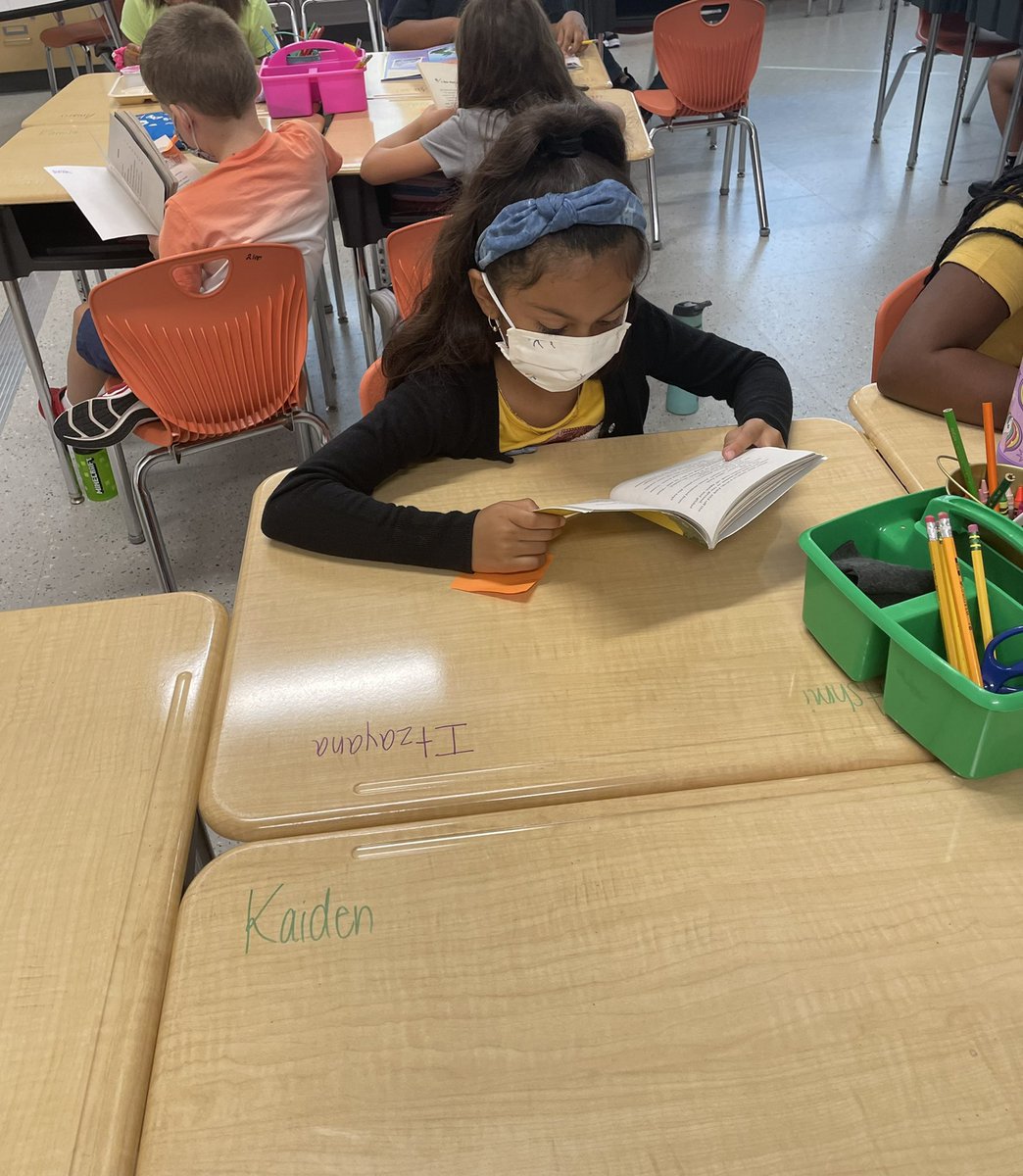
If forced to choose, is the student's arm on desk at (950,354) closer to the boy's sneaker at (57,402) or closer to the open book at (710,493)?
the open book at (710,493)

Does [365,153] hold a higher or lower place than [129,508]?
higher

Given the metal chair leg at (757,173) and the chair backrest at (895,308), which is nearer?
the chair backrest at (895,308)

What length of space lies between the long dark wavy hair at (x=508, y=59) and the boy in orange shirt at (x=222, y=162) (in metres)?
0.44

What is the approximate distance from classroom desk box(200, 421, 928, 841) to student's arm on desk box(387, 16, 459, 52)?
133 inches

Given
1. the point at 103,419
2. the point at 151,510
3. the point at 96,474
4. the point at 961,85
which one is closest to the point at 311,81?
the point at 96,474

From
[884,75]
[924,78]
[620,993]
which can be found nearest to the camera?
[620,993]

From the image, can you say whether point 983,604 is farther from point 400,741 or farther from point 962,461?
point 400,741

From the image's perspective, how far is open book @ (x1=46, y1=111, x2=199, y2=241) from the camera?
2000 millimetres

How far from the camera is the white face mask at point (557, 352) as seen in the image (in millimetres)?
1181

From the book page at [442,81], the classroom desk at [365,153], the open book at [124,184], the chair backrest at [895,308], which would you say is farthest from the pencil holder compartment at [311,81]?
the chair backrest at [895,308]

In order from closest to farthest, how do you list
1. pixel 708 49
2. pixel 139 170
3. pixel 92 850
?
pixel 92 850 → pixel 139 170 → pixel 708 49

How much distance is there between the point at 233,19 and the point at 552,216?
8.53 feet

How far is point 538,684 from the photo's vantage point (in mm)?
848

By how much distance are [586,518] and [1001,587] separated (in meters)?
0.42
